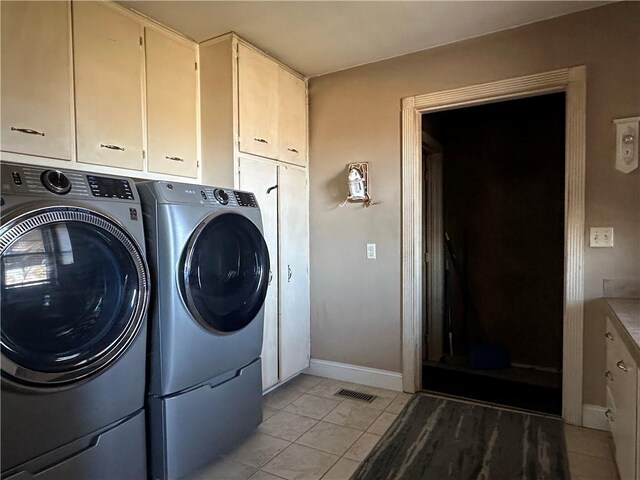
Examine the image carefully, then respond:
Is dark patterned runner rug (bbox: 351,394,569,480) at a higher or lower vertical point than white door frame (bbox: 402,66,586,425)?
lower

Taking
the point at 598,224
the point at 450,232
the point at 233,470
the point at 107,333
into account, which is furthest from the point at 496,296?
the point at 107,333

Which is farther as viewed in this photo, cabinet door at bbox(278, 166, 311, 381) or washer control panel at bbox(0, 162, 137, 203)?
cabinet door at bbox(278, 166, 311, 381)

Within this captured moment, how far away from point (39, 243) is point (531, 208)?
145 inches

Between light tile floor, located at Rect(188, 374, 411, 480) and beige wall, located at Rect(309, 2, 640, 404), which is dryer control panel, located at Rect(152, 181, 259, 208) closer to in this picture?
beige wall, located at Rect(309, 2, 640, 404)

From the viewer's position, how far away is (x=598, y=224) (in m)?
2.28

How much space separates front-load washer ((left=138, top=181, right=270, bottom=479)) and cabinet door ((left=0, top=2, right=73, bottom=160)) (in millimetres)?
525

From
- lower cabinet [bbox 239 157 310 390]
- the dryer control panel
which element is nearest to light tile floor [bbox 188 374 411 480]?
lower cabinet [bbox 239 157 310 390]

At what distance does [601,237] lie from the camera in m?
2.27

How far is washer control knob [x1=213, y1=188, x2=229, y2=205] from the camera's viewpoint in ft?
6.51

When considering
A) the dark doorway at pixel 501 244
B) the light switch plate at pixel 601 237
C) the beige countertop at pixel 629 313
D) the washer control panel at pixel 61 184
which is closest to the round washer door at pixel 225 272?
the washer control panel at pixel 61 184

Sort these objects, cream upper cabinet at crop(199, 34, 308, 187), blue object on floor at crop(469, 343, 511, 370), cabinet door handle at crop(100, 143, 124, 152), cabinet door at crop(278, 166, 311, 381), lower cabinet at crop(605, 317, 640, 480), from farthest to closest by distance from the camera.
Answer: blue object on floor at crop(469, 343, 511, 370) < cabinet door at crop(278, 166, 311, 381) < cream upper cabinet at crop(199, 34, 308, 187) < cabinet door handle at crop(100, 143, 124, 152) < lower cabinet at crop(605, 317, 640, 480)

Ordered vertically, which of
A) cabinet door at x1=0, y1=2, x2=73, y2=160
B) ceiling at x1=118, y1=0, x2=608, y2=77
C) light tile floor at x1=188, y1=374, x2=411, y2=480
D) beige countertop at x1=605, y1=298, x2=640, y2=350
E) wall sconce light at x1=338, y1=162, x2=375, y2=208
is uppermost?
ceiling at x1=118, y1=0, x2=608, y2=77

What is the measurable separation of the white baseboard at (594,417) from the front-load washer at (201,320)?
1952 mm

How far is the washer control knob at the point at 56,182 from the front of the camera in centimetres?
134
